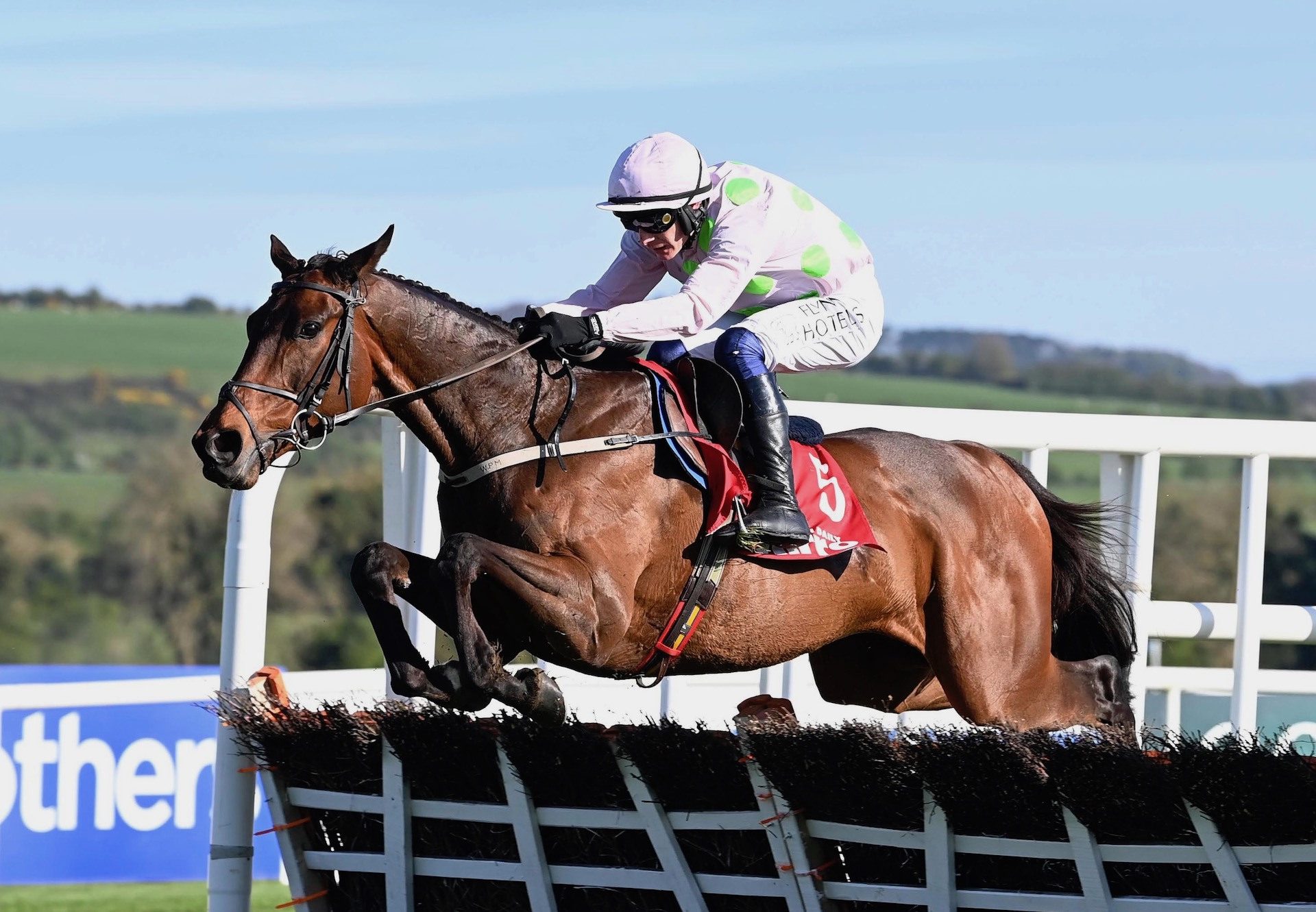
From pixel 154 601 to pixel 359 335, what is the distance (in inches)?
1565

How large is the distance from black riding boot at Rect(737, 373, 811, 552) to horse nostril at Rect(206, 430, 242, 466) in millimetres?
→ 1217

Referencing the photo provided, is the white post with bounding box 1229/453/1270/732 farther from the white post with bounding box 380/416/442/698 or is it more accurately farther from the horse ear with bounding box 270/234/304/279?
the horse ear with bounding box 270/234/304/279

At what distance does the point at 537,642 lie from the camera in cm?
413

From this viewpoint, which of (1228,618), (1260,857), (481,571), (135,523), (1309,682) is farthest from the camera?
(135,523)

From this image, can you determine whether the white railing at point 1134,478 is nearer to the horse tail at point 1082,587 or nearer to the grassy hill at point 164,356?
the horse tail at point 1082,587

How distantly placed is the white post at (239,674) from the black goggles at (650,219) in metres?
1.06

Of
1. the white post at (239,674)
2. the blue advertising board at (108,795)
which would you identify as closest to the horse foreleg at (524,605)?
the white post at (239,674)

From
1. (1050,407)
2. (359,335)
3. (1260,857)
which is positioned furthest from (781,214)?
(1050,407)

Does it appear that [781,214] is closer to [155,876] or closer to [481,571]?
[481,571]

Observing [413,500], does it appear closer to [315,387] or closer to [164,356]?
[315,387]

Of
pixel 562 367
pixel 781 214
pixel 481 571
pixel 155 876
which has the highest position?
pixel 781 214

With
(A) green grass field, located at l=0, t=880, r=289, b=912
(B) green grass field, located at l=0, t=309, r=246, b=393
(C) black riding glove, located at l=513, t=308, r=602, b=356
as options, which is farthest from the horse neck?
(B) green grass field, located at l=0, t=309, r=246, b=393

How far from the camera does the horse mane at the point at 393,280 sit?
416 centimetres

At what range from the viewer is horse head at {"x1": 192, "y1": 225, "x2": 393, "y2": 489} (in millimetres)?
3910
